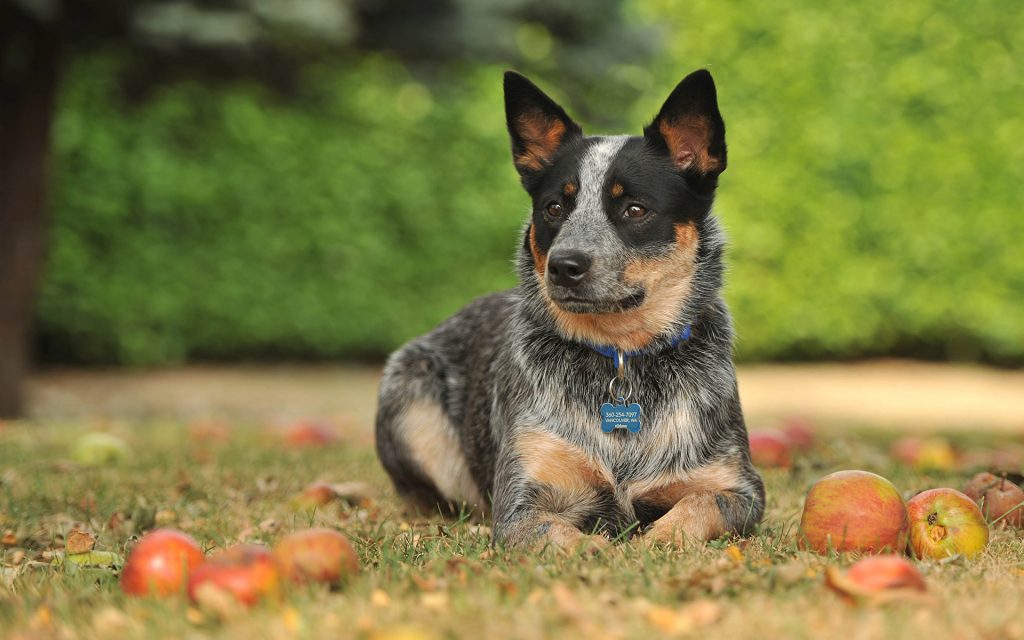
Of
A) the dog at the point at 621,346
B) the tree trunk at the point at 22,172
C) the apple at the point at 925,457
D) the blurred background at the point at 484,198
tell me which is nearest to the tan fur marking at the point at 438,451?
the dog at the point at 621,346

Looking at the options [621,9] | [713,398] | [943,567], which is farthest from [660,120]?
[621,9]

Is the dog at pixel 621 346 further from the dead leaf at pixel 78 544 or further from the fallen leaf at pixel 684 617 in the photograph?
the dead leaf at pixel 78 544

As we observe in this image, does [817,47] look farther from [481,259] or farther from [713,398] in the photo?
[713,398]

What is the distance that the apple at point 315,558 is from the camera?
267cm

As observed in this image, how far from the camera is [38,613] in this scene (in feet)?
8.39

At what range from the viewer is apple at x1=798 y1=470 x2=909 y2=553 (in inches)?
124

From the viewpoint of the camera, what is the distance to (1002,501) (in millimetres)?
3775

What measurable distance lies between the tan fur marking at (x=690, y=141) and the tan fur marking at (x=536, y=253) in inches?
21.9

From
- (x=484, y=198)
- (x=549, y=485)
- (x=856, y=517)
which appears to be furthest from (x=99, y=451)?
(x=484, y=198)

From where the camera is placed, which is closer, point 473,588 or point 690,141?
point 473,588

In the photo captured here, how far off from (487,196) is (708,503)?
26.2 ft

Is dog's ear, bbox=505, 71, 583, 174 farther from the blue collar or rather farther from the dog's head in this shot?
the blue collar

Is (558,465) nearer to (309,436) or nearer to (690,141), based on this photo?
(690,141)

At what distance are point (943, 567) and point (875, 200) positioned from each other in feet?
28.2
